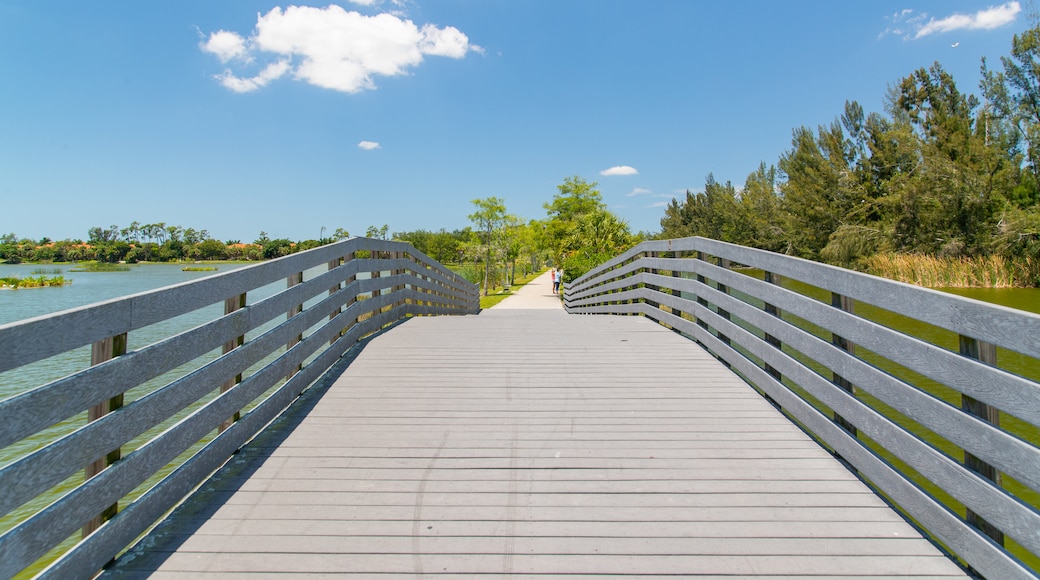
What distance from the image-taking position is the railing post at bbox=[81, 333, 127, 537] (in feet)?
7.02

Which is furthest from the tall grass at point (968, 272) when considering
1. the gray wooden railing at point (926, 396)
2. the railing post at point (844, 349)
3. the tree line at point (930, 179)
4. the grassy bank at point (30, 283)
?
the grassy bank at point (30, 283)

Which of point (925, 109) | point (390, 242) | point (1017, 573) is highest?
point (925, 109)

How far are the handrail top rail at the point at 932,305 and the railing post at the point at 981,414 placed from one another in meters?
0.06

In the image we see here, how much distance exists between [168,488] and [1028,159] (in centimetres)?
4012

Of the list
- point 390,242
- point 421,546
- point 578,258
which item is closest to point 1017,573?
point 421,546

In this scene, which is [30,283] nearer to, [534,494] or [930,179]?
[534,494]

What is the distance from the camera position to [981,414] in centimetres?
210

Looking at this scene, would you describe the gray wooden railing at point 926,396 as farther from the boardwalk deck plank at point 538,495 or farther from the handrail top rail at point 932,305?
the boardwalk deck plank at point 538,495

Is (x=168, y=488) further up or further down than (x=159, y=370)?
further down

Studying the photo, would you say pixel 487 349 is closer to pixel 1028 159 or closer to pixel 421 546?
pixel 421 546

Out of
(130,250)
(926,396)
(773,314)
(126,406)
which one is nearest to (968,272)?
(773,314)

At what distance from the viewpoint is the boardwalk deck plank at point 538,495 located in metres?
2.16

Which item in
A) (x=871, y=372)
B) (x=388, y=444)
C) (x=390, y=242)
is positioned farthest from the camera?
(x=390, y=242)

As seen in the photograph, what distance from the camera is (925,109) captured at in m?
37.9
